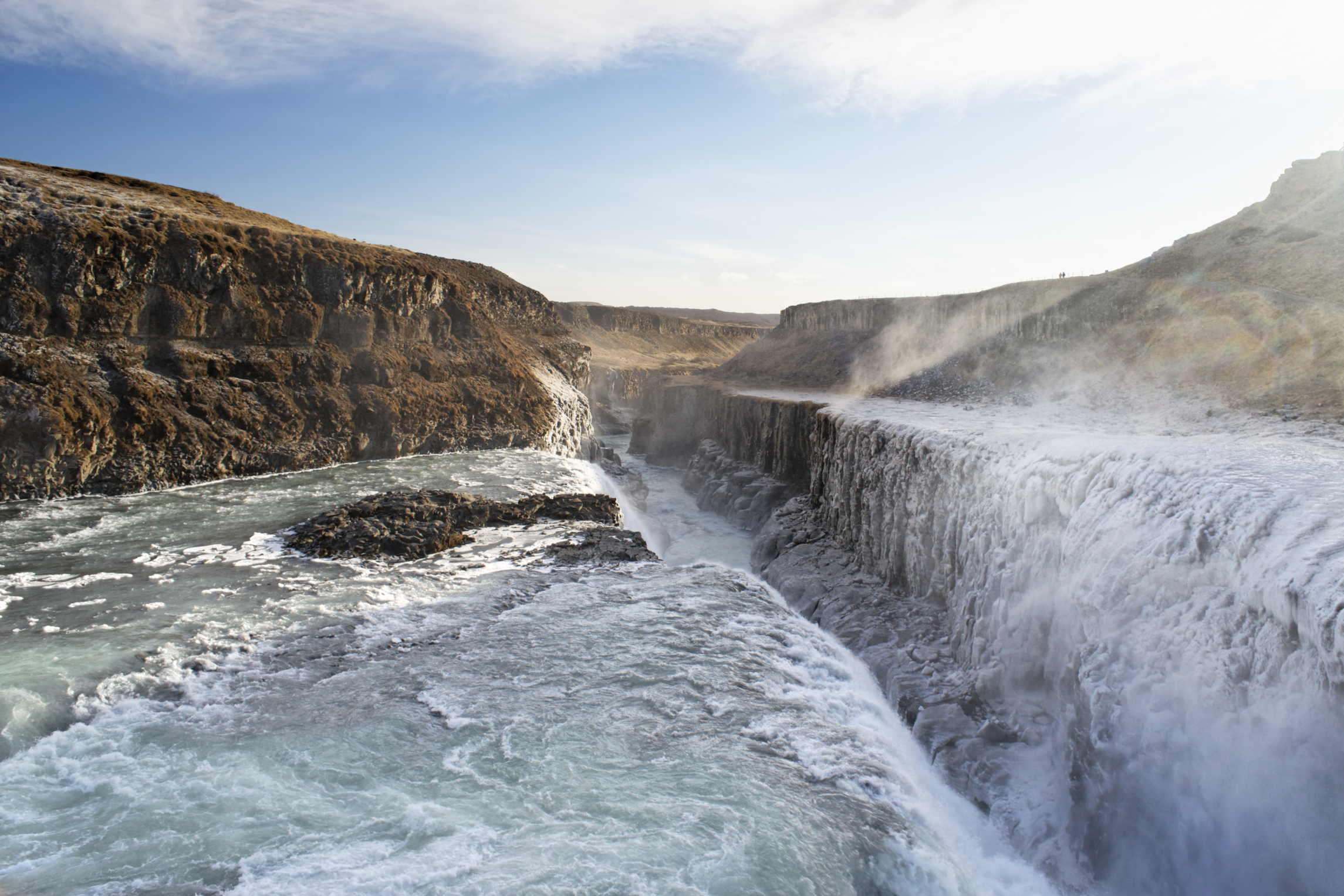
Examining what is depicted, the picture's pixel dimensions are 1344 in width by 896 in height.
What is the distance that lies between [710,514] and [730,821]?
20.3 m

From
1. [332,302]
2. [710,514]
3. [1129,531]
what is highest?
[332,302]

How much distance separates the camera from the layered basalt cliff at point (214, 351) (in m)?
16.9

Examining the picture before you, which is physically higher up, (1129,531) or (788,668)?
(1129,531)

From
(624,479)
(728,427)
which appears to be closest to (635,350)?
(728,427)

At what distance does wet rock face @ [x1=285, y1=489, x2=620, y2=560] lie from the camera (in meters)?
13.1

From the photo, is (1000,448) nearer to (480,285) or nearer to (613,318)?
(480,285)

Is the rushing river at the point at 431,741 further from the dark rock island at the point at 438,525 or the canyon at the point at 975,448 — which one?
the canyon at the point at 975,448

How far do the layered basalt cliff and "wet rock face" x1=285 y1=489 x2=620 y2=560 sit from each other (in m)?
6.56

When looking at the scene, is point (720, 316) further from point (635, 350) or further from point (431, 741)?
point (431, 741)

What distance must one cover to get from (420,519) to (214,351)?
37.4 feet

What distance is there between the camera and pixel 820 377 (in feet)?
131

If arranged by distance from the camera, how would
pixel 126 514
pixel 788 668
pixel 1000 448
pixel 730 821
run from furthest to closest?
pixel 126 514, pixel 1000 448, pixel 788 668, pixel 730 821

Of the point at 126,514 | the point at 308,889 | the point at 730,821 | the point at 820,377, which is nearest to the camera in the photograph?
the point at 308,889

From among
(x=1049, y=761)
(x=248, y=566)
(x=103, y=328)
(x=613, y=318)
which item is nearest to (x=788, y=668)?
(x=1049, y=761)
